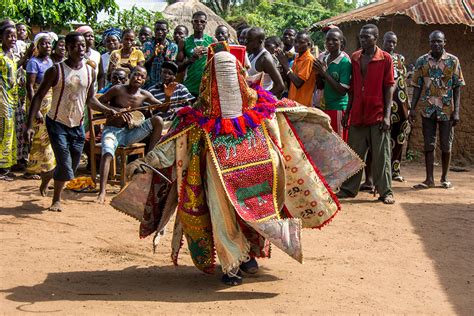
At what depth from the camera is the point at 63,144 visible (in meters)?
8.56

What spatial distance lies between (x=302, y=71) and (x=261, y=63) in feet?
5.55

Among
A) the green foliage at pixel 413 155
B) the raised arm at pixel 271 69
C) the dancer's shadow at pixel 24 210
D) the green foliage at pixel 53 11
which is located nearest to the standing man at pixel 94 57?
the green foliage at pixel 53 11

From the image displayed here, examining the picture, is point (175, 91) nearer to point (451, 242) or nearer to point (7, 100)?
point (7, 100)

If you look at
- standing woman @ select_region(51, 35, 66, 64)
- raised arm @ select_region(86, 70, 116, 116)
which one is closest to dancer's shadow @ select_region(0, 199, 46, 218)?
raised arm @ select_region(86, 70, 116, 116)

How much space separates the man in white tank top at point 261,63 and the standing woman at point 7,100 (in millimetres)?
3420

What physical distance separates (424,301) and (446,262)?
1.32m

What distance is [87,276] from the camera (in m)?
6.41

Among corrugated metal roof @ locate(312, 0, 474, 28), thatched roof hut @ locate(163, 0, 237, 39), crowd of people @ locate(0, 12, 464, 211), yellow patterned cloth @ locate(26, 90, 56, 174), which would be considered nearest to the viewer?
crowd of people @ locate(0, 12, 464, 211)

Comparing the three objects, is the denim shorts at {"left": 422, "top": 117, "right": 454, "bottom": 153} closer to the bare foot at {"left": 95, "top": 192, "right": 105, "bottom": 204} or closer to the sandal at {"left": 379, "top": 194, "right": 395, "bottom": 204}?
the sandal at {"left": 379, "top": 194, "right": 395, "bottom": 204}

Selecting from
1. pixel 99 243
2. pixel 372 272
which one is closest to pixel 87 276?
pixel 99 243

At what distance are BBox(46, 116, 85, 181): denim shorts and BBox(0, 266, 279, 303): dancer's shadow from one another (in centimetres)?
225

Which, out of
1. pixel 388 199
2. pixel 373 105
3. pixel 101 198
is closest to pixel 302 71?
pixel 373 105

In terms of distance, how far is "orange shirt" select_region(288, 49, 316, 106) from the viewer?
10.3m

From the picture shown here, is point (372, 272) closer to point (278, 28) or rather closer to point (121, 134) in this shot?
point (121, 134)
